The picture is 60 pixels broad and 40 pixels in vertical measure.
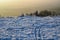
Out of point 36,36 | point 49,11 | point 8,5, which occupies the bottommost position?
point 36,36

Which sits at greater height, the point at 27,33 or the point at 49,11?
the point at 49,11

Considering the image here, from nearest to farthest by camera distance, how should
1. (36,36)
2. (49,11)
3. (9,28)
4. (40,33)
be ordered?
(36,36), (40,33), (9,28), (49,11)

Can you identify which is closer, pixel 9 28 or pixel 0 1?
pixel 9 28

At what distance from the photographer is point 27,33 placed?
1.82 metres

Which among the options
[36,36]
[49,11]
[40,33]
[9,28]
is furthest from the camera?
[49,11]

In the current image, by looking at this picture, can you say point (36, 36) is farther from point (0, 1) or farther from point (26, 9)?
point (0, 1)

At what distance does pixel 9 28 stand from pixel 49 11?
56.2 inches

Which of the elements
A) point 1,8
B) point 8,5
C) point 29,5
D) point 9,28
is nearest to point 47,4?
point 29,5

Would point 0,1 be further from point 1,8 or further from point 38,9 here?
point 38,9

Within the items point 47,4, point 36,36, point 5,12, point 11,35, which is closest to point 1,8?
point 5,12

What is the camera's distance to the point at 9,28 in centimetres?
204

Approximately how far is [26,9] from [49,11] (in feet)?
2.11

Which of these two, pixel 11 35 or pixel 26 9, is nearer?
pixel 11 35

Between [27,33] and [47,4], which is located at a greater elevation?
[47,4]
